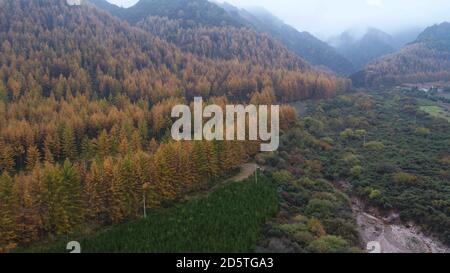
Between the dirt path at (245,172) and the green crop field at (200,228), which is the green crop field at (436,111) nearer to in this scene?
the dirt path at (245,172)

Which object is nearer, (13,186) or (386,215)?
(13,186)

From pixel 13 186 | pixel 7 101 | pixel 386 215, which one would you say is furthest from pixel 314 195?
pixel 7 101

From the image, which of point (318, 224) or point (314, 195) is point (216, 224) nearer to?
point (318, 224)

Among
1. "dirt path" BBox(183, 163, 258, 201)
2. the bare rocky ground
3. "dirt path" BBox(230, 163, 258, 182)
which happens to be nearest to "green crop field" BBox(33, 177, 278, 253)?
"dirt path" BBox(183, 163, 258, 201)

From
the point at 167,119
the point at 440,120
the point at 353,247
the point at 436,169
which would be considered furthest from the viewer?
the point at 440,120

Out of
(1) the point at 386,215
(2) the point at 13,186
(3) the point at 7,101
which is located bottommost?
(1) the point at 386,215
